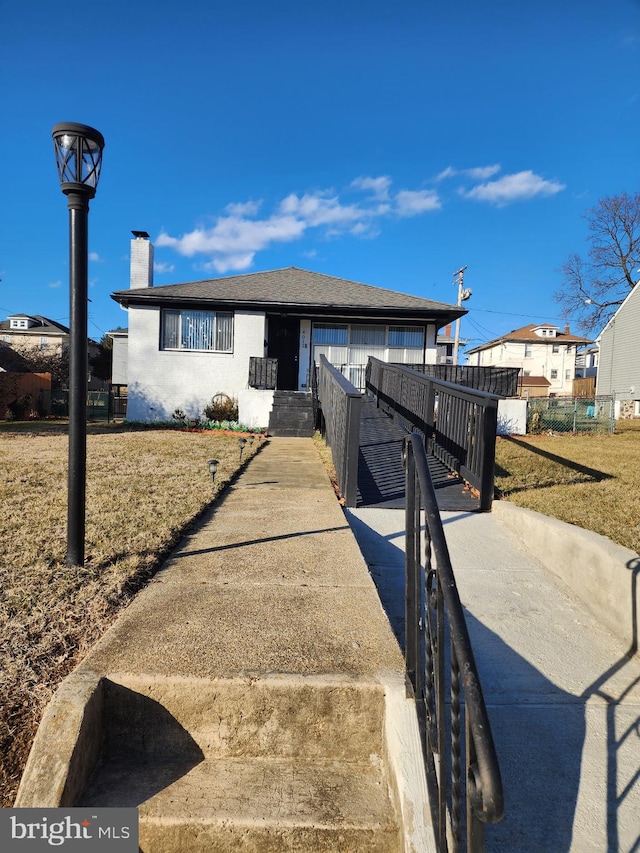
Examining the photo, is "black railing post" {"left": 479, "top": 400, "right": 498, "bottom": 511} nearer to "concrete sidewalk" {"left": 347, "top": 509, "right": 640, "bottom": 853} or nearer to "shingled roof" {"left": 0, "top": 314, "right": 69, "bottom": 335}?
"concrete sidewalk" {"left": 347, "top": 509, "right": 640, "bottom": 853}

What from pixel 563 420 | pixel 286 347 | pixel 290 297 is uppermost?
pixel 290 297

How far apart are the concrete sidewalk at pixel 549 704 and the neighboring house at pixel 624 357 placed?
25.9 m

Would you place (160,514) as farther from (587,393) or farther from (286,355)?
(587,393)

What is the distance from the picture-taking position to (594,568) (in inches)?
116

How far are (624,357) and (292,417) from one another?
74.2 ft

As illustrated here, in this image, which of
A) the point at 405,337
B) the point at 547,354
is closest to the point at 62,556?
the point at 405,337

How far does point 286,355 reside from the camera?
16.4m

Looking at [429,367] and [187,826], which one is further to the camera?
[429,367]

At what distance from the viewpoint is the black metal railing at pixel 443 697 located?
0.97 m

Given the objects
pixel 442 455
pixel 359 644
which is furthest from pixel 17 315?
pixel 359 644

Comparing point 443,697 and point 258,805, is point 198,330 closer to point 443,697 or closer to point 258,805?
point 258,805

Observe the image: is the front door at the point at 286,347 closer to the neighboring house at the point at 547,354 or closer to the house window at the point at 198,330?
the house window at the point at 198,330

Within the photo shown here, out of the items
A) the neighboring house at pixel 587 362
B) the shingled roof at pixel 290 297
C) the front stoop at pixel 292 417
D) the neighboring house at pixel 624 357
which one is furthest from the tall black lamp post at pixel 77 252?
the neighboring house at pixel 587 362

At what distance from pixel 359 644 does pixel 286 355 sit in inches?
581
